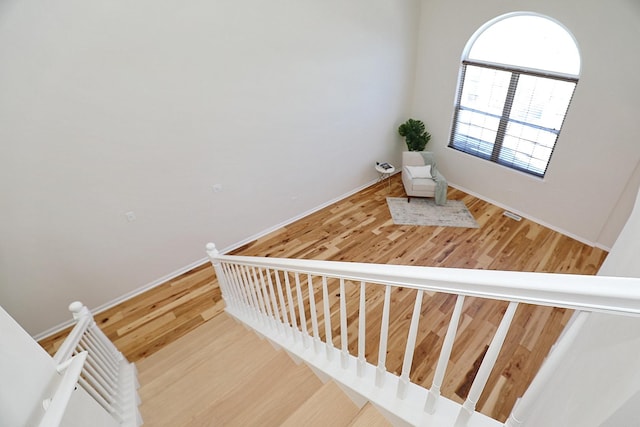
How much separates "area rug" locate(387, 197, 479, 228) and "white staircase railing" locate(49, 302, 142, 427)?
12.8 feet

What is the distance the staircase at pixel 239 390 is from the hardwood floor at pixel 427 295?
2.92ft

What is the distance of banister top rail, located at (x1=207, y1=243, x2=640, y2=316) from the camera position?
22.7 inches

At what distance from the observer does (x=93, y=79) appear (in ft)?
9.26

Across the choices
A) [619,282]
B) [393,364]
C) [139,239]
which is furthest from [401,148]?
[619,282]

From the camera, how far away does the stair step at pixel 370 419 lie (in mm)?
1249

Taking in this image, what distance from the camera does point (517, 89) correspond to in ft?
15.0

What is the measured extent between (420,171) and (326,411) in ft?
15.2

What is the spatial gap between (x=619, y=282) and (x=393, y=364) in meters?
2.61

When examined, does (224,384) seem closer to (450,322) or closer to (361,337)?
(361,337)

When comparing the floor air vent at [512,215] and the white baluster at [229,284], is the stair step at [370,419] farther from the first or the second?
the floor air vent at [512,215]

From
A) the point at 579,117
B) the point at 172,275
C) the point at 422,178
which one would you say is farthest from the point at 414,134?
the point at 172,275

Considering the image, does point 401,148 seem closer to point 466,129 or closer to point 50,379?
point 466,129

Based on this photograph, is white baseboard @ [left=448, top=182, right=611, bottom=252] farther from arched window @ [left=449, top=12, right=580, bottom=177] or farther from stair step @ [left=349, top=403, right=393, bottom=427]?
stair step @ [left=349, top=403, right=393, bottom=427]

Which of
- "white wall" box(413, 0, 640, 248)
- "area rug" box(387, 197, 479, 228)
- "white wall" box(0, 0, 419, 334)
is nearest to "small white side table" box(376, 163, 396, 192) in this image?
"area rug" box(387, 197, 479, 228)
